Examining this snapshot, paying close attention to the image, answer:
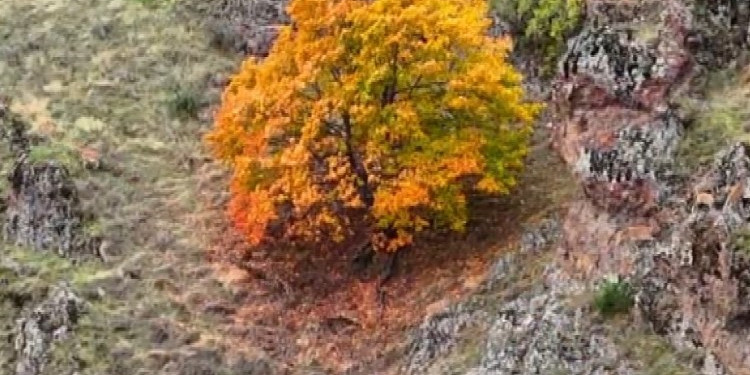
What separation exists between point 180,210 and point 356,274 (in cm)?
676

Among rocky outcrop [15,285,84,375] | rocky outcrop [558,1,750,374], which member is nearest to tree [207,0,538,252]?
rocky outcrop [558,1,750,374]

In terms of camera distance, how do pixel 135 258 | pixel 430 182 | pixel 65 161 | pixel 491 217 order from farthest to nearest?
pixel 65 161
pixel 135 258
pixel 491 217
pixel 430 182

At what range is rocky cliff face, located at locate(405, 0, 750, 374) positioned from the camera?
82.9 feet

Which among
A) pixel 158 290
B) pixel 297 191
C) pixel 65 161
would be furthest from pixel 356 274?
pixel 65 161

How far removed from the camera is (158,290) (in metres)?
34.3

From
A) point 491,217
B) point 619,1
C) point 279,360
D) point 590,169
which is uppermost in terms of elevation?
point 619,1

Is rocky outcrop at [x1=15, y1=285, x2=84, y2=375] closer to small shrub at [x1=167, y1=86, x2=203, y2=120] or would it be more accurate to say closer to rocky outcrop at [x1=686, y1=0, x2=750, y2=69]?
small shrub at [x1=167, y1=86, x2=203, y2=120]

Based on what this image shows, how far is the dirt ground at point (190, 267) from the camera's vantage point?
31.9m

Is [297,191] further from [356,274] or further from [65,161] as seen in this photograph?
[65,161]

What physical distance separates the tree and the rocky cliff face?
1996mm

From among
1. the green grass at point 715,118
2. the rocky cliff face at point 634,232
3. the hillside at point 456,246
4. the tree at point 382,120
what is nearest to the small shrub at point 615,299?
the hillside at point 456,246

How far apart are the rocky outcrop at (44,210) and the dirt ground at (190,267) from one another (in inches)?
18.9

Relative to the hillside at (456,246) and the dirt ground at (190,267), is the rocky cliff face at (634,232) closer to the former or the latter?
the hillside at (456,246)

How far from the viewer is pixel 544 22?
123 ft
